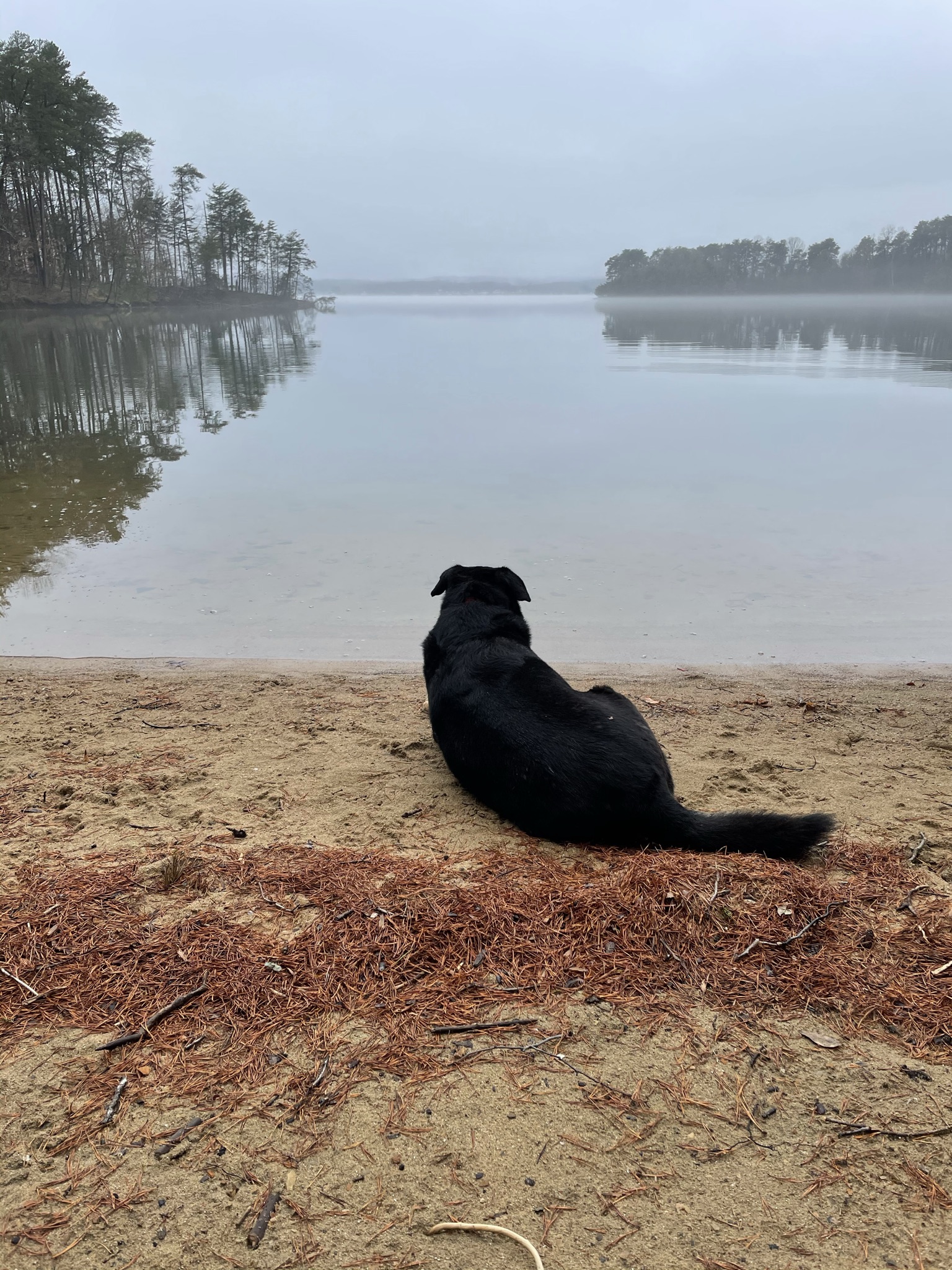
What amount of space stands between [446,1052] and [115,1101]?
0.93 metres

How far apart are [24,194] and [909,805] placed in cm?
8609

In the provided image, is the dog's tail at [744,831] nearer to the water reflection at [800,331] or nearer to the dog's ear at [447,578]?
the dog's ear at [447,578]

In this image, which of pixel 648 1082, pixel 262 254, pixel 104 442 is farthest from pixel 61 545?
pixel 262 254

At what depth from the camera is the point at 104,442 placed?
1593 cm

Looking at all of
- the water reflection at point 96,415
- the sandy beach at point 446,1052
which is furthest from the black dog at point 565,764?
the water reflection at point 96,415

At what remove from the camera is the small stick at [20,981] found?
8.59 ft

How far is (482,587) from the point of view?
5461 mm

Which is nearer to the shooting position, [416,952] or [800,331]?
[416,952]

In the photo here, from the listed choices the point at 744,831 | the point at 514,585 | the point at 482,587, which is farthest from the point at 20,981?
the point at 514,585

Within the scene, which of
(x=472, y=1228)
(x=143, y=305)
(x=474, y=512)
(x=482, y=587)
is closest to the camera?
(x=472, y=1228)

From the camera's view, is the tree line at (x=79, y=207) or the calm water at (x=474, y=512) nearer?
the calm water at (x=474, y=512)

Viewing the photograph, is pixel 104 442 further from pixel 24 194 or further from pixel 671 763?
pixel 24 194

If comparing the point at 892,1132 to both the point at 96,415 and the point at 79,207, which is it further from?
the point at 79,207

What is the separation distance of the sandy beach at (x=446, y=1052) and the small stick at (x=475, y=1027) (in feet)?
0.07
